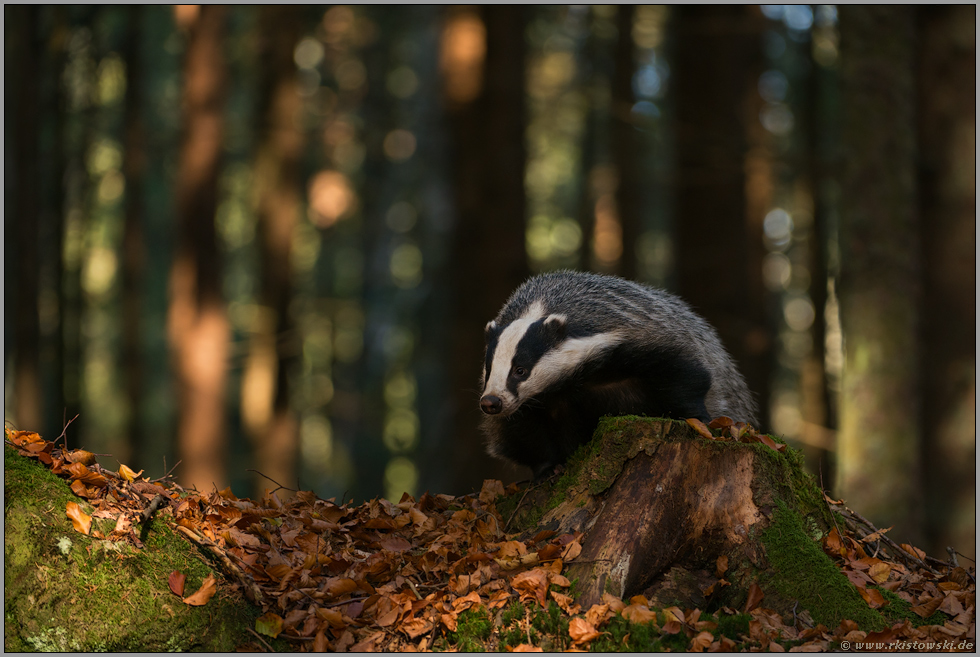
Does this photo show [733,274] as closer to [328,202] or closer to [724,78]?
[724,78]

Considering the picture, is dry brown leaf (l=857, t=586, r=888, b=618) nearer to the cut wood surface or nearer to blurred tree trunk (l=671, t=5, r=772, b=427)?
the cut wood surface

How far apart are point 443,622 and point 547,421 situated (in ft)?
6.05

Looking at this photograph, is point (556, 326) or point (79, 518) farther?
point (556, 326)

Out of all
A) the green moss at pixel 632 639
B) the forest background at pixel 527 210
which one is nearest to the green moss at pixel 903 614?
the green moss at pixel 632 639

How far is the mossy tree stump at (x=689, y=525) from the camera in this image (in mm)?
3947

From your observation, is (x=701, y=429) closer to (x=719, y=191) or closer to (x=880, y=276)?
(x=880, y=276)

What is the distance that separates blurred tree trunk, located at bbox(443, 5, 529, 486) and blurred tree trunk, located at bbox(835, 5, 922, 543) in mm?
3721

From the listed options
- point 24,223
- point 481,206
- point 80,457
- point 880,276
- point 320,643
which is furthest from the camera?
point 24,223

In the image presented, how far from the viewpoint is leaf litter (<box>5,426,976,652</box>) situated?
365cm

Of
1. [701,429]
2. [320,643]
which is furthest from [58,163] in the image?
[701,429]

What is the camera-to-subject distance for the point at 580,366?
4.94 m

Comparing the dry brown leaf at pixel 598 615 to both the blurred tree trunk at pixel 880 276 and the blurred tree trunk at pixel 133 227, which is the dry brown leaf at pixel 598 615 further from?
the blurred tree trunk at pixel 133 227

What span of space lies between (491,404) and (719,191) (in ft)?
20.7

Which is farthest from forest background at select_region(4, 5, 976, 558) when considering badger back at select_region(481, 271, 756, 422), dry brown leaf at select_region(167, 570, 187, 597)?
dry brown leaf at select_region(167, 570, 187, 597)
